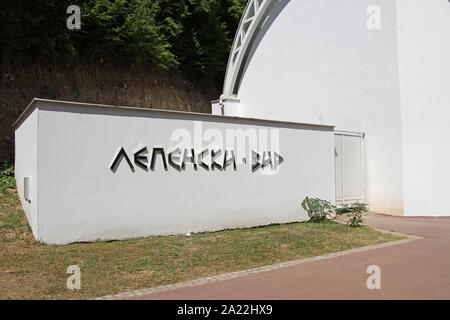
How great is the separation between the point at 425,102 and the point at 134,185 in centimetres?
960

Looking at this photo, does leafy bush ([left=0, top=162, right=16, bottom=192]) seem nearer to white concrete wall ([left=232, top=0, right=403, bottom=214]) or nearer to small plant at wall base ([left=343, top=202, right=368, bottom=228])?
white concrete wall ([left=232, top=0, right=403, bottom=214])

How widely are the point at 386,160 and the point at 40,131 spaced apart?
10.6 metres

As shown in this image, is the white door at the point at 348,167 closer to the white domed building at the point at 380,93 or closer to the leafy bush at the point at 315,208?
the white domed building at the point at 380,93

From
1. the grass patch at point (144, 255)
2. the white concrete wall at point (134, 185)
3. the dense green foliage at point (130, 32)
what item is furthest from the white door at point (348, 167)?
the dense green foliage at point (130, 32)

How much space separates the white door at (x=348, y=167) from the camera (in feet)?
44.7

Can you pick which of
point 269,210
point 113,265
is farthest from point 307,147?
point 113,265

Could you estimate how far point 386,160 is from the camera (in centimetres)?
1388

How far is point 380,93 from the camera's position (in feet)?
45.6

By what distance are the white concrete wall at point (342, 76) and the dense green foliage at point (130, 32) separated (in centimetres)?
676

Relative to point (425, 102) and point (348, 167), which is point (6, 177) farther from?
point (425, 102)

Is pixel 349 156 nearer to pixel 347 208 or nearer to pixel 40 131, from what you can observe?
pixel 347 208
